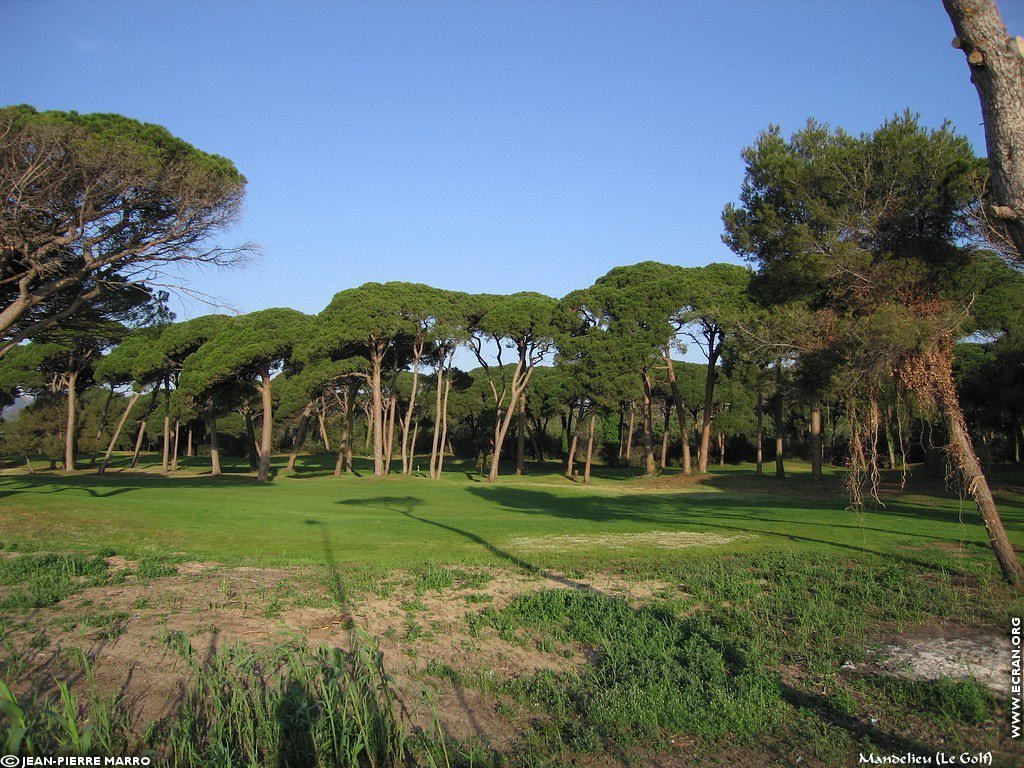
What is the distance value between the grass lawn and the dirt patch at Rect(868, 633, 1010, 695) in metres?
0.05

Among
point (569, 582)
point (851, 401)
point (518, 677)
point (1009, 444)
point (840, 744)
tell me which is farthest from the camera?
point (1009, 444)

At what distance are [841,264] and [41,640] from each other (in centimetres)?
1266

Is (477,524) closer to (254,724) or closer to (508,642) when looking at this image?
(508,642)

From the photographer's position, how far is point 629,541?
1526cm

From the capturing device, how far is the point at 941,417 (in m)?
10.7

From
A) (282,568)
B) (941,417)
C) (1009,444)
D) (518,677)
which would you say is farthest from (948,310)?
(1009,444)

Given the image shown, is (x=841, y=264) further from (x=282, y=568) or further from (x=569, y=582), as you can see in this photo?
(x=282, y=568)

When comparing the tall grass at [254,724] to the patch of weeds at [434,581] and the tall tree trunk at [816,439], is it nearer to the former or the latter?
the patch of weeds at [434,581]

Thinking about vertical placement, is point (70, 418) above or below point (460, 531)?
→ above

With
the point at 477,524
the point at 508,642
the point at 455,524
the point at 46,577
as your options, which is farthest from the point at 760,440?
the point at 46,577

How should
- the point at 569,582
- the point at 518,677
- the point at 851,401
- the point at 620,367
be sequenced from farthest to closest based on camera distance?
the point at 620,367 → the point at 851,401 → the point at 569,582 → the point at 518,677

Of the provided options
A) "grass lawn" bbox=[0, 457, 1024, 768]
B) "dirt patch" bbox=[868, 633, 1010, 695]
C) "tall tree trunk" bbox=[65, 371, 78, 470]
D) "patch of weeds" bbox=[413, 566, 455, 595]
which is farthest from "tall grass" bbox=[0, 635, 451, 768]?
"tall tree trunk" bbox=[65, 371, 78, 470]

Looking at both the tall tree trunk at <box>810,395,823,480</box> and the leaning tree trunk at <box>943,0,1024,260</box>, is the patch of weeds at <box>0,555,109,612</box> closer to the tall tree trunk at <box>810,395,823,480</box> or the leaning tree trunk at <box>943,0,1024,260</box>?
the leaning tree trunk at <box>943,0,1024,260</box>

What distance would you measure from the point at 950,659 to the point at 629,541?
8.74m
